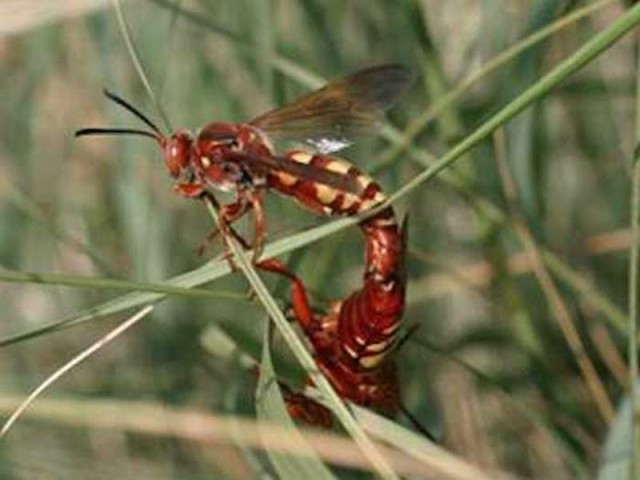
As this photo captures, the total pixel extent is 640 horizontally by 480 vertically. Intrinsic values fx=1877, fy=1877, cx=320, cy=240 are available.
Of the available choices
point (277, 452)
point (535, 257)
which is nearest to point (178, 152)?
point (277, 452)

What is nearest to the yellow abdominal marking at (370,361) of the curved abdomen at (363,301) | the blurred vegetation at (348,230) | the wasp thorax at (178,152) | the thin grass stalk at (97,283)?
the curved abdomen at (363,301)

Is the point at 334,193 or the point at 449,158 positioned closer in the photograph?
the point at 449,158

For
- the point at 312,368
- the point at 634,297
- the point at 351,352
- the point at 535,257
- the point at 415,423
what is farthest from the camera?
the point at 535,257

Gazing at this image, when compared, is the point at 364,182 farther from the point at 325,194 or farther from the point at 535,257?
the point at 535,257

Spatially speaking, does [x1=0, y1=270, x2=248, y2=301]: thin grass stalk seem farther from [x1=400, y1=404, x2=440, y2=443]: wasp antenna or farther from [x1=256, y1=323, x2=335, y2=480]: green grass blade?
[x1=400, y1=404, x2=440, y2=443]: wasp antenna

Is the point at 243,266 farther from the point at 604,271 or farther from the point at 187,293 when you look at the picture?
the point at 604,271

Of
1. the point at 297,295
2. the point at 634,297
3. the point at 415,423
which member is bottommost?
the point at 634,297

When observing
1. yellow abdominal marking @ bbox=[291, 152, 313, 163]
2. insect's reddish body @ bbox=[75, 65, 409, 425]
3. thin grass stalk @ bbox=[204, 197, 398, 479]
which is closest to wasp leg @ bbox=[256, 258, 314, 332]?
insect's reddish body @ bbox=[75, 65, 409, 425]

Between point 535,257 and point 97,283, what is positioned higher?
point 535,257
